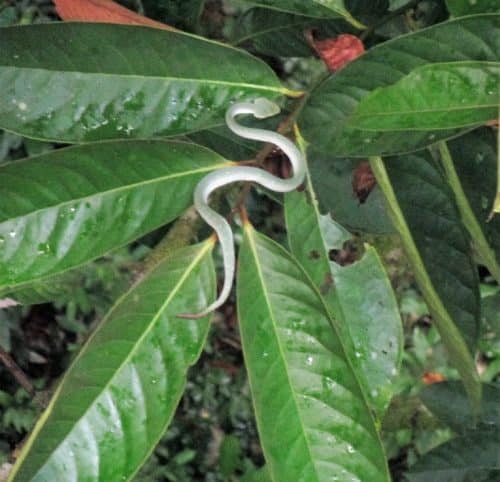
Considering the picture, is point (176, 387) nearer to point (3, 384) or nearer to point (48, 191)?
point (48, 191)

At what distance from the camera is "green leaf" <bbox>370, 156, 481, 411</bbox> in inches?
33.3

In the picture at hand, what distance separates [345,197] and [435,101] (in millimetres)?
403

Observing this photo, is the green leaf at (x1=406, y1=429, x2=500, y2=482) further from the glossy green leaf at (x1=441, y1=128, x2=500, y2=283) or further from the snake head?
the snake head

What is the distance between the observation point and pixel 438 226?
0.87 meters

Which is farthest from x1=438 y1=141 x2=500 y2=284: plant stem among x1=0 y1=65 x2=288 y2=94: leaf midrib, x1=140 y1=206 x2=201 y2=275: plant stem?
x1=140 y1=206 x2=201 y2=275: plant stem

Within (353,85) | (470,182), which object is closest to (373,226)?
(470,182)

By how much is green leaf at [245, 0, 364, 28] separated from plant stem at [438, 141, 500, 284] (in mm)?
196

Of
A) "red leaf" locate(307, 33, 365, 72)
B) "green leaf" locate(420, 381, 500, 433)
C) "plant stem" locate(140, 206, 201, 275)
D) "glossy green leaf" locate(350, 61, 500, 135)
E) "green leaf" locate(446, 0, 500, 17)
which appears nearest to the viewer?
"glossy green leaf" locate(350, 61, 500, 135)

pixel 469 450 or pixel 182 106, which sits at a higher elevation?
pixel 182 106

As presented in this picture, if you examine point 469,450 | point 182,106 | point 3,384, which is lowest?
point 3,384

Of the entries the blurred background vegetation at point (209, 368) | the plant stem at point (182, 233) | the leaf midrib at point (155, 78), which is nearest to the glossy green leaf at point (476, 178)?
the leaf midrib at point (155, 78)

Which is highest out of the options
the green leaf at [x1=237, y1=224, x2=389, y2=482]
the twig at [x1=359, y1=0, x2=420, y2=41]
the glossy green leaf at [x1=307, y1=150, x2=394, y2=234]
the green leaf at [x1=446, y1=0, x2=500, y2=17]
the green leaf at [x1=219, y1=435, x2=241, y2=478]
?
the green leaf at [x1=446, y1=0, x2=500, y2=17]

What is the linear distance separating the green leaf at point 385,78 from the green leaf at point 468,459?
0.69 meters

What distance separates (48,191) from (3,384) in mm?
1726
